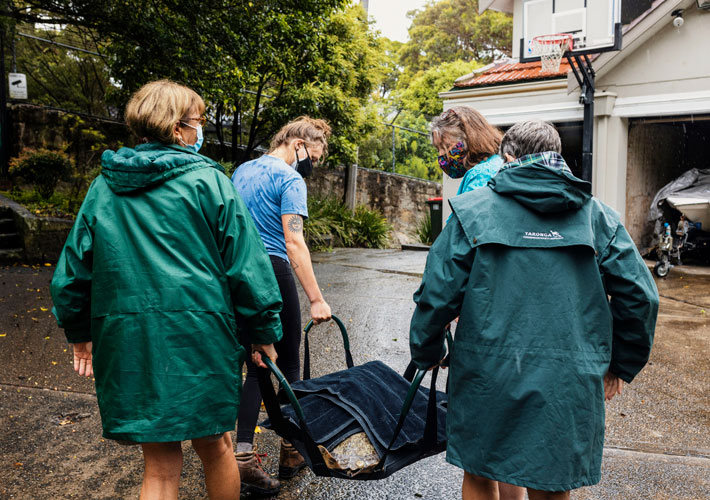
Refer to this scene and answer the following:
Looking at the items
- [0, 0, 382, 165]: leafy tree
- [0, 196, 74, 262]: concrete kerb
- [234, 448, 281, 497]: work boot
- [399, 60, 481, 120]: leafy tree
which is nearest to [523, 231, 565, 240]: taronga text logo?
[234, 448, 281, 497]: work boot

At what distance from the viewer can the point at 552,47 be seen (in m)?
10.9

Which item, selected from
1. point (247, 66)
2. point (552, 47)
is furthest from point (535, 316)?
point (552, 47)

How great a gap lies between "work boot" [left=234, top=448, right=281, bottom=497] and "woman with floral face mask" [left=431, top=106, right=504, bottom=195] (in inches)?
65.7

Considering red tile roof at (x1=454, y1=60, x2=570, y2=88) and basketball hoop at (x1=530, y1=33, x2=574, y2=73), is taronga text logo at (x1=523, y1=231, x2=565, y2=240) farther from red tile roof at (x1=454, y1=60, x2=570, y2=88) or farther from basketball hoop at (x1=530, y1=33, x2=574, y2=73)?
red tile roof at (x1=454, y1=60, x2=570, y2=88)

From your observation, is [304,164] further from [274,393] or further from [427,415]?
[427,415]

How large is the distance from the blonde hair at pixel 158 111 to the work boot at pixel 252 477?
161 centimetres

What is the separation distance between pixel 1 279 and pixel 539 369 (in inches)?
317

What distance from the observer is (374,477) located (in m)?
2.29

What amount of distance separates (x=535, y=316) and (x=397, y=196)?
17476mm

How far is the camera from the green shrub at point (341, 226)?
1451cm

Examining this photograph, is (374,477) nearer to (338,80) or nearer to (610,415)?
(610,415)

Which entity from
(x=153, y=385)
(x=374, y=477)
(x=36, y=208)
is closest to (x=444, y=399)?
(x=374, y=477)

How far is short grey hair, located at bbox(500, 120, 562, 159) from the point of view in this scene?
7.16 ft

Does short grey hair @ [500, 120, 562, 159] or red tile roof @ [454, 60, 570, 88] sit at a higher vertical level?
red tile roof @ [454, 60, 570, 88]
